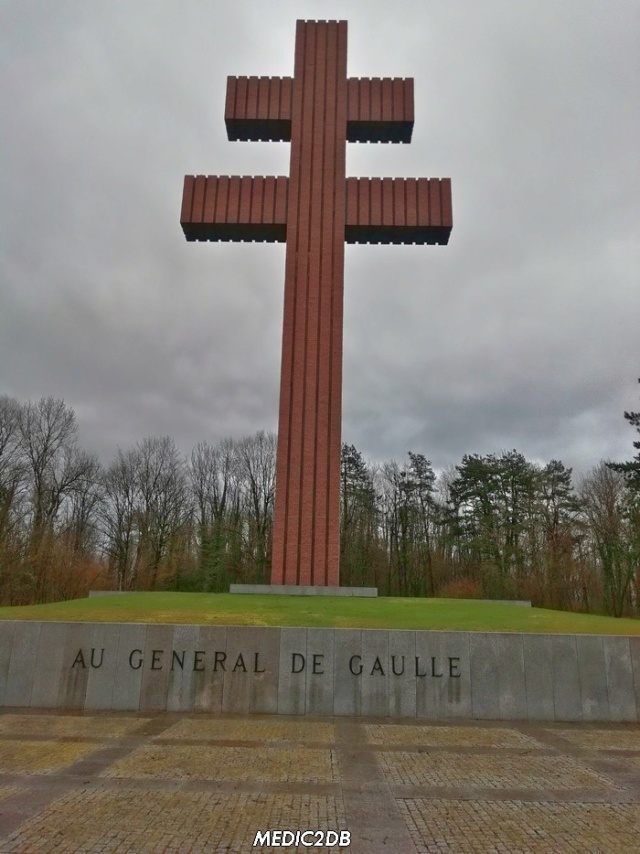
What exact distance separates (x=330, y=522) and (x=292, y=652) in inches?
299

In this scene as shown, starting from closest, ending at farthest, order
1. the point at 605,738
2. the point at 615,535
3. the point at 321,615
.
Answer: the point at 605,738 → the point at 321,615 → the point at 615,535

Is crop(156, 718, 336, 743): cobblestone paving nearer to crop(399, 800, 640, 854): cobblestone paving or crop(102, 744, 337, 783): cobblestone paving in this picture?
crop(102, 744, 337, 783): cobblestone paving

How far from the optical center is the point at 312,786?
6.73m

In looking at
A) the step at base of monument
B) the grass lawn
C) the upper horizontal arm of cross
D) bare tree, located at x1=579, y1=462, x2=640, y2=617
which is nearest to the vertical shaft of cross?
the upper horizontal arm of cross

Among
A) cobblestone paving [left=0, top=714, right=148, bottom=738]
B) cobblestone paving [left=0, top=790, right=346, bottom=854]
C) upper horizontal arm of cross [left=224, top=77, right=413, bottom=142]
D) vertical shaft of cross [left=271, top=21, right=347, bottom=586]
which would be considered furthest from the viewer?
upper horizontal arm of cross [left=224, top=77, right=413, bottom=142]

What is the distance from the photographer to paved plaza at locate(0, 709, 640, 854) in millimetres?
5371

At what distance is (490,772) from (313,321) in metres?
15.3

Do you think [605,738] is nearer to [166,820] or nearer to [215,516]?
[166,820]

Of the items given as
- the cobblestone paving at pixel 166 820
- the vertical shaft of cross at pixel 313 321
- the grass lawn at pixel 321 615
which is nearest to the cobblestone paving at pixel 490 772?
the cobblestone paving at pixel 166 820

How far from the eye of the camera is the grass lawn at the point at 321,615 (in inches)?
490

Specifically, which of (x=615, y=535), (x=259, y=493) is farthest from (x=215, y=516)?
(x=615, y=535)

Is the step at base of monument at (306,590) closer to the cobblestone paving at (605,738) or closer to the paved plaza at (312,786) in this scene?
the paved plaza at (312,786)

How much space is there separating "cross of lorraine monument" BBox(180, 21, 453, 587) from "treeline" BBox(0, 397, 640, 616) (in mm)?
17324

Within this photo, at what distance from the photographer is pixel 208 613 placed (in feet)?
42.7
